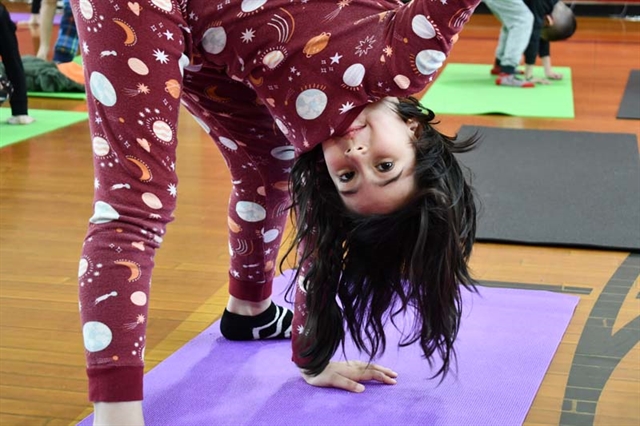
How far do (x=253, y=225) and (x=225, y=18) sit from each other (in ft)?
1.67

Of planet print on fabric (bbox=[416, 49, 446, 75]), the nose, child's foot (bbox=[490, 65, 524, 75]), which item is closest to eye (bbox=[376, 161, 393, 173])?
the nose

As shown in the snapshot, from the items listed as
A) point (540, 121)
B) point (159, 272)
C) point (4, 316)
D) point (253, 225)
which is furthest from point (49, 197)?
point (540, 121)

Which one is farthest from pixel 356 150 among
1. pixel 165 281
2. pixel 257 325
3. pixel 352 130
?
pixel 165 281

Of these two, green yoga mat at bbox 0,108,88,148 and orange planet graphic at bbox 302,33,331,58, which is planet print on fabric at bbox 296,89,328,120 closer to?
orange planet graphic at bbox 302,33,331,58

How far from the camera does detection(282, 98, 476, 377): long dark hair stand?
1.31m

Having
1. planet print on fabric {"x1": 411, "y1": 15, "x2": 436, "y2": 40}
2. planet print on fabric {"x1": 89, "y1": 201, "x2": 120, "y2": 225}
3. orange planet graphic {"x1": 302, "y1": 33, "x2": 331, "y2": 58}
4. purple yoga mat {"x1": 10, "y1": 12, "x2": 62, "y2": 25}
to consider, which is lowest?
purple yoga mat {"x1": 10, "y1": 12, "x2": 62, "y2": 25}

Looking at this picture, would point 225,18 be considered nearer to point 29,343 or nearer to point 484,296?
point 29,343

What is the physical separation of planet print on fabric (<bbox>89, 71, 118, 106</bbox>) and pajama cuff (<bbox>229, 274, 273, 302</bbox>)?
624mm

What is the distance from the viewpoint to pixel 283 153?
5.36ft

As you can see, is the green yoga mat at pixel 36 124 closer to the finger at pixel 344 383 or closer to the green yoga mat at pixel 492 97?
the green yoga mat at pixel 492 97

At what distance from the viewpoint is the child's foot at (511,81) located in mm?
4809

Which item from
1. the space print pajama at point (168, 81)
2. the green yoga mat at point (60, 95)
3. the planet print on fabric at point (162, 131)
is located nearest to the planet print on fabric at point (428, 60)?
the space print pajama at point (168, 81)

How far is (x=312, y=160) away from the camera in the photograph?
135 cm

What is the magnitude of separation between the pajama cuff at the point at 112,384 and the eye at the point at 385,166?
42 cm
